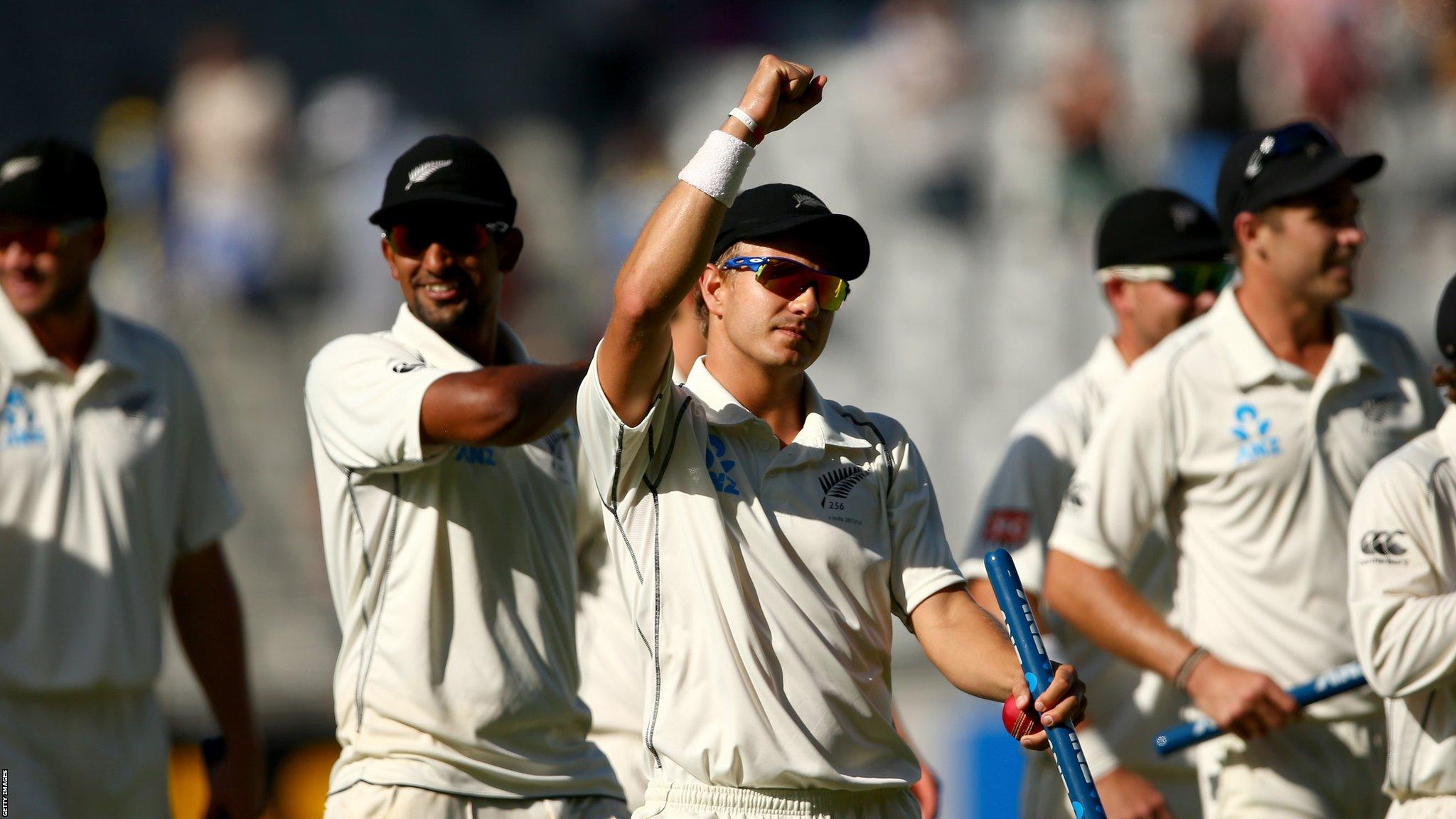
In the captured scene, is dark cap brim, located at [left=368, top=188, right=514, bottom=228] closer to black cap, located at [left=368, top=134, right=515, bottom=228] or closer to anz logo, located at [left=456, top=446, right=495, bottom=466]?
black cap, located at [left=368, top=134, right=515, bottom=228]

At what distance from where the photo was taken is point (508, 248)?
5117 millimetres

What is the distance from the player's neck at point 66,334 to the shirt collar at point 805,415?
9.31ft

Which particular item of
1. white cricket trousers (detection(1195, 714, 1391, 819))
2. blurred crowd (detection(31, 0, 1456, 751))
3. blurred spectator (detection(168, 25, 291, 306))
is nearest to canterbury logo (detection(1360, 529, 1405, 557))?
white cricket trousers (detection(1195, 714, 1391, 819))

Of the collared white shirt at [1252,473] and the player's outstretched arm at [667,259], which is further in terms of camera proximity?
the collared white shirt at [1252,473]

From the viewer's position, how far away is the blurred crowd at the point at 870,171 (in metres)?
13.3

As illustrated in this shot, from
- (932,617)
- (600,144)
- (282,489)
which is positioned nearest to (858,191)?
(600,144)

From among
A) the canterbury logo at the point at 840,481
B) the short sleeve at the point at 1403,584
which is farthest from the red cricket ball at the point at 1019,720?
the short sleeve at the point at 1403,584

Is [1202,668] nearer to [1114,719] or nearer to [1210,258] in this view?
[1114,719]

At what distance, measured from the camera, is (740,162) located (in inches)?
136

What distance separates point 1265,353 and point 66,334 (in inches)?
153

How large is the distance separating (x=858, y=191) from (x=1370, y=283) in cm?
403

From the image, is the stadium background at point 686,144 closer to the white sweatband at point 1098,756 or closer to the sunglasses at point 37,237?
the white sweatband at point 1098,756

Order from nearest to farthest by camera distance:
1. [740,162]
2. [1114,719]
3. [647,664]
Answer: [740,162]
[647,664]
[1114,719]

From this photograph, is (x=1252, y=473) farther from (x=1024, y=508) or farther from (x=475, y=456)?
(x=475, y=456)
